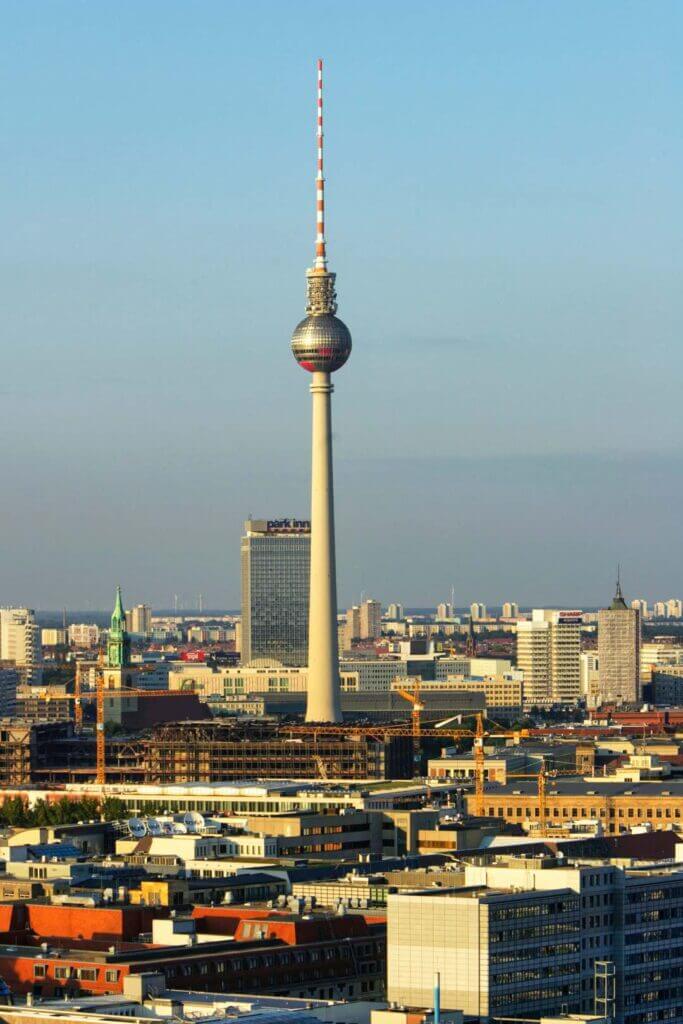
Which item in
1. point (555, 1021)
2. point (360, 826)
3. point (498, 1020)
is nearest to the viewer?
point (555, 1021)

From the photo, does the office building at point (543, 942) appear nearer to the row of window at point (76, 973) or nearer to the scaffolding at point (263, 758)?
the row of window at point (76, 973)

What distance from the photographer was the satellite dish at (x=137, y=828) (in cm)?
12394

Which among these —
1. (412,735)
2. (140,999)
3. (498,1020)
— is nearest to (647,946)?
(498,1020)

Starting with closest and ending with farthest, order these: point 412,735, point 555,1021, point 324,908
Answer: point 555,1021, point 324,908, point 412,735

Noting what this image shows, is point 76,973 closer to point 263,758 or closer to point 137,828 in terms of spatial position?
point 137,828

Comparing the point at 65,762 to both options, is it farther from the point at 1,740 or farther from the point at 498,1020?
the point at 498,1020

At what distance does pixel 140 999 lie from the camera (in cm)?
7088

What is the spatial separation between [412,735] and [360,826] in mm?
59106

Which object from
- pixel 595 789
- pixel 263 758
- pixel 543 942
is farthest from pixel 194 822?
pixel 543 942

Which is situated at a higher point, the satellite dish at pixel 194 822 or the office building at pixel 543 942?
the satellite dish at pixel 194 822

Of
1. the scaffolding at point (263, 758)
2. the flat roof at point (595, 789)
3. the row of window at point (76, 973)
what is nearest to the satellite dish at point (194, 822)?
the flat roof at point (595, 789)

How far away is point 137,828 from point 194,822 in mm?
3946

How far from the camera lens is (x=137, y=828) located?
4963 inches

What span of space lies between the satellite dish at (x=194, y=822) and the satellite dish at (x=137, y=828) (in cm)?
190
